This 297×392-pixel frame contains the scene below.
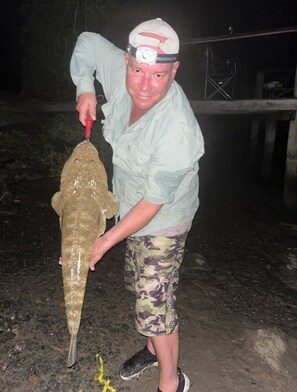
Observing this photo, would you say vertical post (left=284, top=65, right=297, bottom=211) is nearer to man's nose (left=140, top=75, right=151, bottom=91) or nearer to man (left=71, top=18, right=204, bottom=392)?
man (left=71, top=18, right=204, bottom=392)

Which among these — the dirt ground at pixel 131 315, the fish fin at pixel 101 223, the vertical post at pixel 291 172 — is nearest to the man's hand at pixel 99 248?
the fish fin at pixel 101 223

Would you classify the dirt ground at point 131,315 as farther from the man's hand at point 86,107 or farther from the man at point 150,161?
the man's hand at point 86,107

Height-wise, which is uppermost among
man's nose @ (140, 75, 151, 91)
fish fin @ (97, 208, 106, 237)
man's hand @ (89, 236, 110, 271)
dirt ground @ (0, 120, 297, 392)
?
man's nose @ (140, 75, 151, 91)

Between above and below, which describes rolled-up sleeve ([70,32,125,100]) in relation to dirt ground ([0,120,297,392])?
above

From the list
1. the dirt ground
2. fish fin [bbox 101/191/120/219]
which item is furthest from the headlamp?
the dirt ground

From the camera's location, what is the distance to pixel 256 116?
48.3ft

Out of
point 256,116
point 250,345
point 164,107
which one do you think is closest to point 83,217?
point 164,107

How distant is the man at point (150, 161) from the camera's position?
2.26 m

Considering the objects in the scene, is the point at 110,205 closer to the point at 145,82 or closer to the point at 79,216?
the point at 79,216

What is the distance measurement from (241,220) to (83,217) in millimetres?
6498

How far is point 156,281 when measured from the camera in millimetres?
2639

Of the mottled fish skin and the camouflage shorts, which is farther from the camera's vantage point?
the camouflage shorts

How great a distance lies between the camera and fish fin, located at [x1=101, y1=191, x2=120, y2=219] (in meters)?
2.69

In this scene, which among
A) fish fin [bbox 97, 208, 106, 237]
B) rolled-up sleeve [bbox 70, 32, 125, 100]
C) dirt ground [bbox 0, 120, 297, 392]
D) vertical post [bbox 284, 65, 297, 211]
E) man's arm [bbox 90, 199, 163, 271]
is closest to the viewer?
man's arm [bbox 90, 199, 163, 271]
